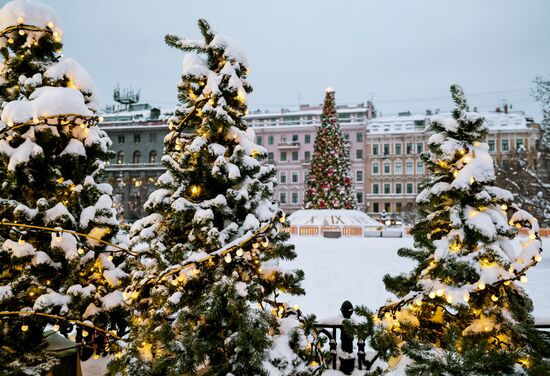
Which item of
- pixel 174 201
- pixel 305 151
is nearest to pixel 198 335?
pixel 174 201

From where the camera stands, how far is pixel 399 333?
403 centimetres

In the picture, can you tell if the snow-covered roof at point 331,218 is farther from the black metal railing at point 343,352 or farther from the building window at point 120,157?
the building window at point 120,157

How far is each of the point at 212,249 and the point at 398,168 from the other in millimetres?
49471

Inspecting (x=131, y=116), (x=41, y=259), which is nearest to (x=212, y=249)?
(x=41, y=259)

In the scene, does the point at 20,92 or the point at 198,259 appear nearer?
the point at 198,259

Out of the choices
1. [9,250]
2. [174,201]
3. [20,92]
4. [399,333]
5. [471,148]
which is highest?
[20,92]

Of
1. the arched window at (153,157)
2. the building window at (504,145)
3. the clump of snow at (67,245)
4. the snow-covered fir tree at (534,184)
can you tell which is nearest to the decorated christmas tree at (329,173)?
the snow-covered fir tree at (534,184)

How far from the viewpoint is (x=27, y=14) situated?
16.4ft

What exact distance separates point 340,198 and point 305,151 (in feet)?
83.3

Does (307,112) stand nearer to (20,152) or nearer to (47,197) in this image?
→ (47,197)

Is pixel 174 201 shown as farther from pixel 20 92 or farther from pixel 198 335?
pixel 20 92

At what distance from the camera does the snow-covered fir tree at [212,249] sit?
375cm

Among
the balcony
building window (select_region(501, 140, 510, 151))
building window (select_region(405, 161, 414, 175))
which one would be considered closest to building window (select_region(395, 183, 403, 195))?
building window (select_region(405, 161, 414, 175))

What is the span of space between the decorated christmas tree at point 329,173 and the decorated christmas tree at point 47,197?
73.1ft
